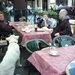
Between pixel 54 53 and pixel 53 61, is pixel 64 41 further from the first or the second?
pixel 53 61

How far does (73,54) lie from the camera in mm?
2758

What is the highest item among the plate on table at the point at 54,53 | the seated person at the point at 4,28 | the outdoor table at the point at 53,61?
the seated person at the point at 4,28

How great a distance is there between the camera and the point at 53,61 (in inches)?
96.2

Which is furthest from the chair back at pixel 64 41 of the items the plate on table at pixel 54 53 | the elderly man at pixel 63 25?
the plate on table at pixel 54 53

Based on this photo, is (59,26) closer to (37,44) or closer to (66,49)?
(37,44)

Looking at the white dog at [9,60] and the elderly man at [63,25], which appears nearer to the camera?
the white dog at [9,60]

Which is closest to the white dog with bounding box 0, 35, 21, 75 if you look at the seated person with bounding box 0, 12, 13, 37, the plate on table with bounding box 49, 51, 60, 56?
the plate on table with bounding box 49, 51, 60, 56

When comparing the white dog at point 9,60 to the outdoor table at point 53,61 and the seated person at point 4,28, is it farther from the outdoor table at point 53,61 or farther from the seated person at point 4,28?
the seated person at point 4,28

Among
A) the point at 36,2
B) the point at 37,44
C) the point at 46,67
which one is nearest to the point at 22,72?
the point at 37,44

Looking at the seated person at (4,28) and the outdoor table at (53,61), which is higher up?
the seated person at (4,28)

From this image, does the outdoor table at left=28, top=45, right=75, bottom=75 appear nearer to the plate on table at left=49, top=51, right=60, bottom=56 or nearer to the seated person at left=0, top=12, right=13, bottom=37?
the plate on table at left=49, top=51, right=60, bottom=56

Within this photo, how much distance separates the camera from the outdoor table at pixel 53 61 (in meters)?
2.24

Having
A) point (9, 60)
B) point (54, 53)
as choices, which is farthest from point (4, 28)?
point (9, 60)

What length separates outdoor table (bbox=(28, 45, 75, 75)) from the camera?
2.24 metres
